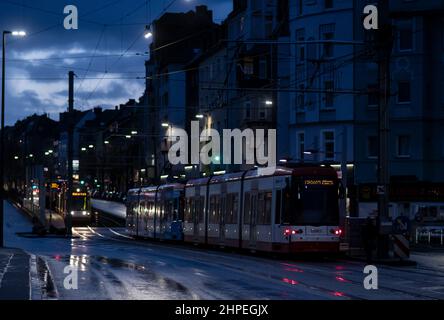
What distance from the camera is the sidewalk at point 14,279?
1854 centimetres

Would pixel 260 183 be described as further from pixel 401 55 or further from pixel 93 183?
pixel 93 183

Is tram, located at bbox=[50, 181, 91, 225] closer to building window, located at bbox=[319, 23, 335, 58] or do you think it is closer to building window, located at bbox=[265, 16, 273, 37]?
building window, located at bbox=[265, 16, 273, 37]

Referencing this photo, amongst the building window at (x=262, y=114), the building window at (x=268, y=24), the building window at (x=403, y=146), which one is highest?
the building window at (x=268, y=24)

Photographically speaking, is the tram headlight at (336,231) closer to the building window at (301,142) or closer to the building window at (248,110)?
the building window at (301,142)

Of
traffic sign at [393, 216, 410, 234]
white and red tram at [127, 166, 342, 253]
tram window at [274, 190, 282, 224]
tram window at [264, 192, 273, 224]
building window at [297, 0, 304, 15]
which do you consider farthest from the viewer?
building window at [297, 0, 304, 15]

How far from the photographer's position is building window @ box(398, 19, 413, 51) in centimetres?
5653

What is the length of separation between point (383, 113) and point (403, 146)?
1054 inches

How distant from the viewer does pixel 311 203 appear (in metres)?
33.5

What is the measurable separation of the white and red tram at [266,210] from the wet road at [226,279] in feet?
2.97

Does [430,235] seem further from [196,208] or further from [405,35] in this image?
[405,35]

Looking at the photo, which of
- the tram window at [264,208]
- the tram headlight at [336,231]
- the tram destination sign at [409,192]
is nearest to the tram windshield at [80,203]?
the tram destination sign at [409,192]

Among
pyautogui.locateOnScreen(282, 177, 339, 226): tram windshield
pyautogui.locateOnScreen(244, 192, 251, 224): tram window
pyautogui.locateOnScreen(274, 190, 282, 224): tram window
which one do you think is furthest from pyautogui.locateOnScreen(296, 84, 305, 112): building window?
pyautogui.locateOnScreen(282, 177, 339, 226): tram windshield

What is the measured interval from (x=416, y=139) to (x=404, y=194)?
6198 mm

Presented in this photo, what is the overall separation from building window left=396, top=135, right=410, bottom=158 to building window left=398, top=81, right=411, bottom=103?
7.23ft
